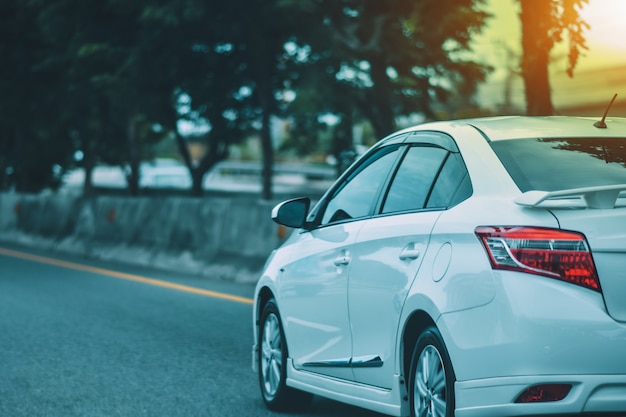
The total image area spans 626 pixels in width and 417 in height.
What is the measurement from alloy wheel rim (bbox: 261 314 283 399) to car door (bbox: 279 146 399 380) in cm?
27

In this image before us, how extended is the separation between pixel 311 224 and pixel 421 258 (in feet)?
6.26

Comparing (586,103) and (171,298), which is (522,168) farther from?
(586,103)

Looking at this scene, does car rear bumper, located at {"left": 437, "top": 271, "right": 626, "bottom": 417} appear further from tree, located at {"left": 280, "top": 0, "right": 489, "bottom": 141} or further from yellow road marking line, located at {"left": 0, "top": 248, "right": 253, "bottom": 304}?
tree, located at {"left": 280, "top": 0, "right": 489, "bottom": 141}

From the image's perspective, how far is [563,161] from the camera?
219 inches

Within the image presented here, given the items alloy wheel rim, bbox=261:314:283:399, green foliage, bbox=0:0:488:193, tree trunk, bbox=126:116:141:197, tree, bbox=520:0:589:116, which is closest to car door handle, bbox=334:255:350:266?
alloy wheel rim, bbox=261:314:283:399

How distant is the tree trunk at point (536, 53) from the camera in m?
13.7

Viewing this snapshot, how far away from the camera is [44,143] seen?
44469 mm

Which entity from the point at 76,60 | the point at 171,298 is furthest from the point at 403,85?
the point at 171,298

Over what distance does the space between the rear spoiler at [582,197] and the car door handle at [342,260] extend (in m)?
1.80

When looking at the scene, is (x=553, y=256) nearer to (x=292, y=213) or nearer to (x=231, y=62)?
(x=292, y=213)

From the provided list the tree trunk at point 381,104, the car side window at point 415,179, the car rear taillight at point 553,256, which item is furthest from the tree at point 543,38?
the tree trunk at point 381,104

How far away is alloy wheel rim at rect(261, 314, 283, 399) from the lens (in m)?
7.93

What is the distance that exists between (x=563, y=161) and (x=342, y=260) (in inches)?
62.2

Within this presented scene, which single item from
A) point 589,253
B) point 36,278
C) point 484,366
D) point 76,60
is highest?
point 76,60
